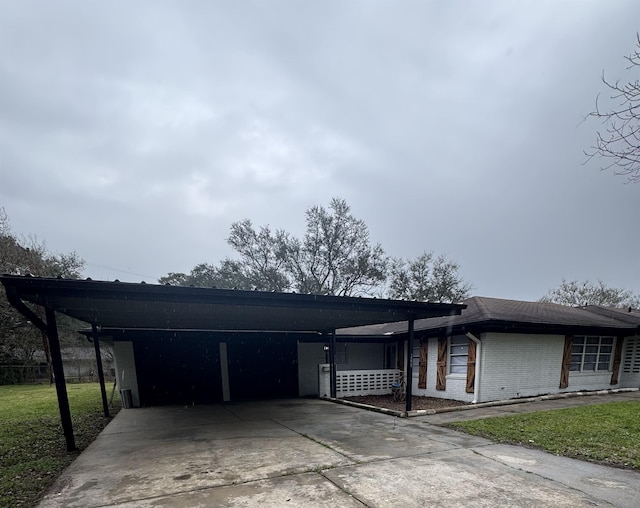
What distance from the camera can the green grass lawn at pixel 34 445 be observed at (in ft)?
12.3

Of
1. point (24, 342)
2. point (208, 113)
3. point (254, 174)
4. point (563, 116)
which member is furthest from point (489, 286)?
point (24, 342)

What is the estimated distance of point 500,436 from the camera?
5.67 m

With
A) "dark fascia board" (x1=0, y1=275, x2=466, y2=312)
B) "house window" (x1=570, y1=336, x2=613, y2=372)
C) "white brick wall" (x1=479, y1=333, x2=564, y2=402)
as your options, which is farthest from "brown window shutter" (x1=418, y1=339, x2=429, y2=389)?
"dark fascia board" (x1=0, y1=275, x2=466, y2=312)

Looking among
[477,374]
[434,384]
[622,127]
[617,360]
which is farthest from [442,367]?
[622,127]

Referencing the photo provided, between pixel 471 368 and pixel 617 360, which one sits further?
pixel 617 360

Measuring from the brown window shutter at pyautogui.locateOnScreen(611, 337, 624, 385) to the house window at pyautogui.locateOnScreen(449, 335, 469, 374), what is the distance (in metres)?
6.60

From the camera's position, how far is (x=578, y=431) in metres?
5.85

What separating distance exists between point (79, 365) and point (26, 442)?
2216 cm

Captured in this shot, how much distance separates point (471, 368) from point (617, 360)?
710cm

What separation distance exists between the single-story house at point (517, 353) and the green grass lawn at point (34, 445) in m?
8.50

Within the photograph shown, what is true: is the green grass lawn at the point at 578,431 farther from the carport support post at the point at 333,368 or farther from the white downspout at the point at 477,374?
the carport support post at the point at 333,368

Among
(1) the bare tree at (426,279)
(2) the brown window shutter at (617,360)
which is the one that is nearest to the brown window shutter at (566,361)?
(2) the brown window shutter at (617,360)

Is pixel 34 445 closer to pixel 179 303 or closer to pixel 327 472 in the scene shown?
pixel 179 303

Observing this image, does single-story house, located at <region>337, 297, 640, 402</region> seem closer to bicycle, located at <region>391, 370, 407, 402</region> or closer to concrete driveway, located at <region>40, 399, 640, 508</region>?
bicycle, located at <region>391, 370, 407, 402</region>
